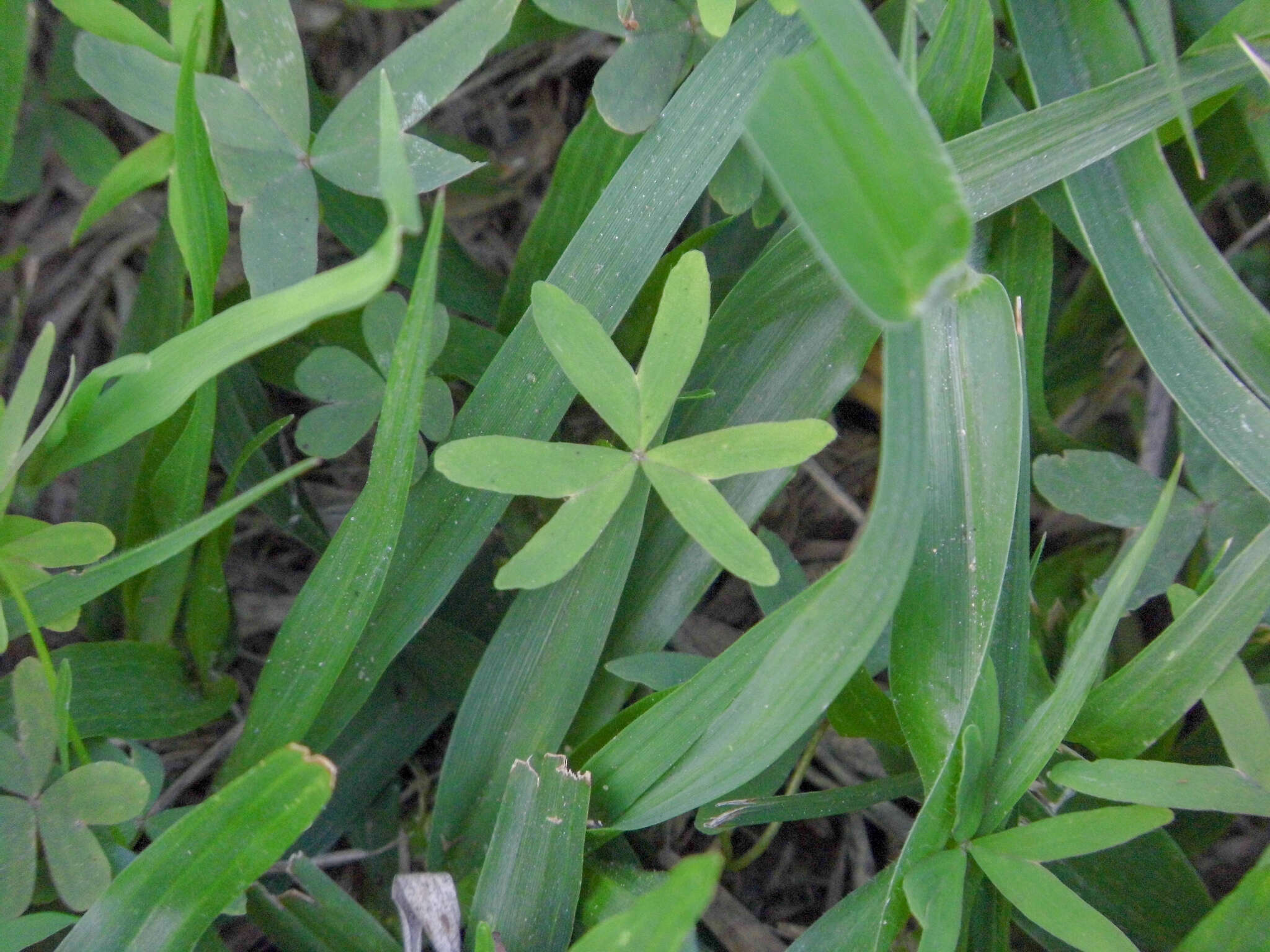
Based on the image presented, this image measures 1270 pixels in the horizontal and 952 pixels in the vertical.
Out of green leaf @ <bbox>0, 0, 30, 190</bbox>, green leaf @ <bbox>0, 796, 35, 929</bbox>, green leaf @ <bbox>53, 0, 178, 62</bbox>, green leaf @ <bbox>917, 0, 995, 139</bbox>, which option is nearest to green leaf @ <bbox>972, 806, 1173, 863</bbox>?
green leaf @ <bbox>917, 0, 995, 139</bbox>

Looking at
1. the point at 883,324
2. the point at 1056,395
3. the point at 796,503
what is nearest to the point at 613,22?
the point at 883,324

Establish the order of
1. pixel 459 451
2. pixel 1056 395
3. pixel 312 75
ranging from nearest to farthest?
pixel 459 451, pixel 1056 395, pixel 312 75

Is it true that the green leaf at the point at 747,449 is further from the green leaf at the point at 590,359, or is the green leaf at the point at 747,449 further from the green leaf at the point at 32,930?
the green leaf at the point at 32,930

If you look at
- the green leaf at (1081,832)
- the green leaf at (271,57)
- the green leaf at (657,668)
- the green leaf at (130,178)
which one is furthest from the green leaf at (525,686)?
the green leaf at (130,178)

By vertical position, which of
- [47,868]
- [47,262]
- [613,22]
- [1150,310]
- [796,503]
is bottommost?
[796,503]

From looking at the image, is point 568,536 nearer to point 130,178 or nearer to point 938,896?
point 938,896

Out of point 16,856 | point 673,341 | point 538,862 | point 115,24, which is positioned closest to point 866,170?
point 673,341

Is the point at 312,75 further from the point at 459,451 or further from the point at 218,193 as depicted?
the point at 459,451

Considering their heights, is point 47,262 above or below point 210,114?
below
